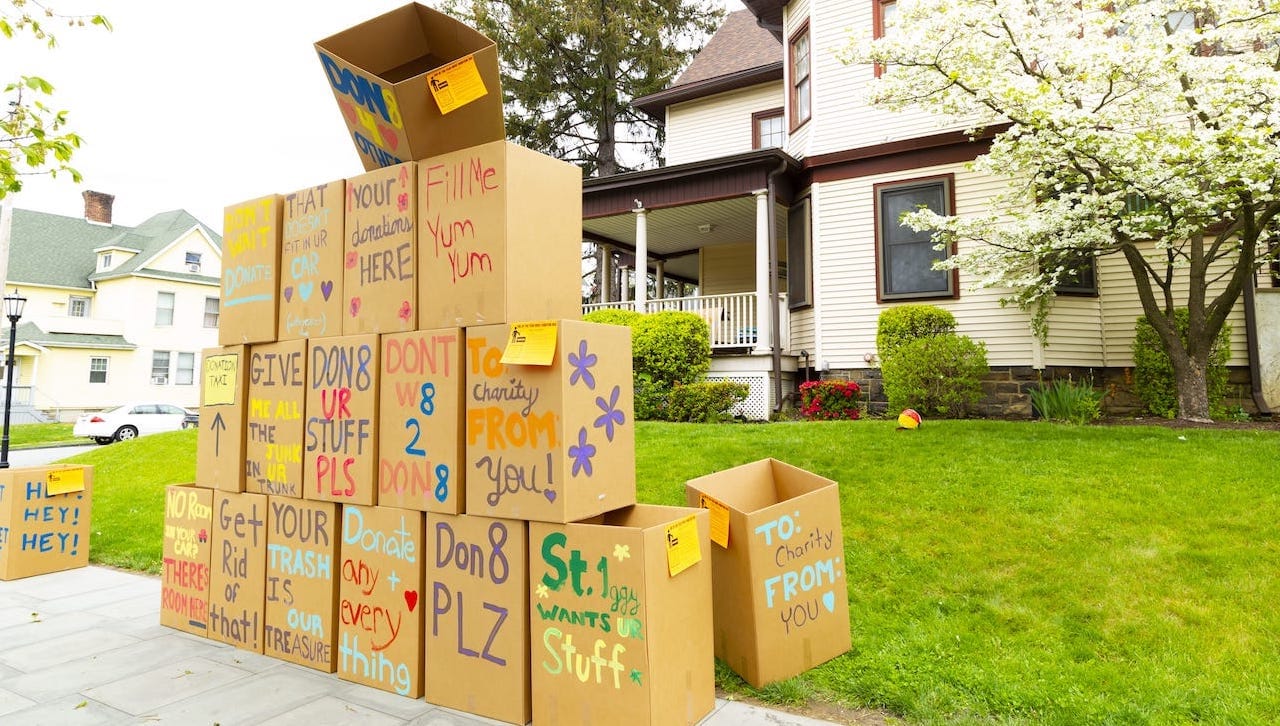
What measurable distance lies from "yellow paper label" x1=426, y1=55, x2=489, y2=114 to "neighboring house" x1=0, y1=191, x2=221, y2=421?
2782 centimetres

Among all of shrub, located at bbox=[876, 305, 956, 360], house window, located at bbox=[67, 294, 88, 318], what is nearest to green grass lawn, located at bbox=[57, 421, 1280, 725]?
shrub, located at bbox=[876, 305, 956, 360]

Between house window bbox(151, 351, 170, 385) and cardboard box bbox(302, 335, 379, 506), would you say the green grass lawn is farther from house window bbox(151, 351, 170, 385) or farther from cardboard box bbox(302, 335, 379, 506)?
house window bbox(151, 351, 170, 385)

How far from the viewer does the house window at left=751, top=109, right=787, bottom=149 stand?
43.7 feet

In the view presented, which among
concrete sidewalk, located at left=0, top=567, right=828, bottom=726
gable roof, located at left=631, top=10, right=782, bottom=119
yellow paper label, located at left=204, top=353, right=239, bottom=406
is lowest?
concrete sidewalk, located at left=0, top=567, right=828, bottom=726

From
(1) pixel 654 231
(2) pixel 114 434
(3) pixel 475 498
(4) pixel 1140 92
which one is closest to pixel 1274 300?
(4) pixel 1140 92

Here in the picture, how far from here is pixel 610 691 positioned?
2.33 meters

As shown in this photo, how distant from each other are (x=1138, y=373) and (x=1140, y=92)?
12.6 feet

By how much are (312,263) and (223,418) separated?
1065 mm

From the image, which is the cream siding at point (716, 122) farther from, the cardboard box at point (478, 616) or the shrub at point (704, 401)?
the cardboard box at point (478, 616)

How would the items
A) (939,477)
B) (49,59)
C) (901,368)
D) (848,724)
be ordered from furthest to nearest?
(901,368) < (939,477) < (49,59) < (848,724)

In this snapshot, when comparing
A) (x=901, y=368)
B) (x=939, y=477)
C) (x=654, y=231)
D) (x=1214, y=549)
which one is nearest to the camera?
(x=1214, y=549)

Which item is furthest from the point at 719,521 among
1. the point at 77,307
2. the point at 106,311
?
the point at 77,307

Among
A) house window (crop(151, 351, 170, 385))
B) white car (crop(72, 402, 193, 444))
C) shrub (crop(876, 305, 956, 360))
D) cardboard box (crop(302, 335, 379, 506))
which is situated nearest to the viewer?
cardboard box (crop(302, 335, 379, 506))

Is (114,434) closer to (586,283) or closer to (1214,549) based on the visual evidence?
(586,283)
